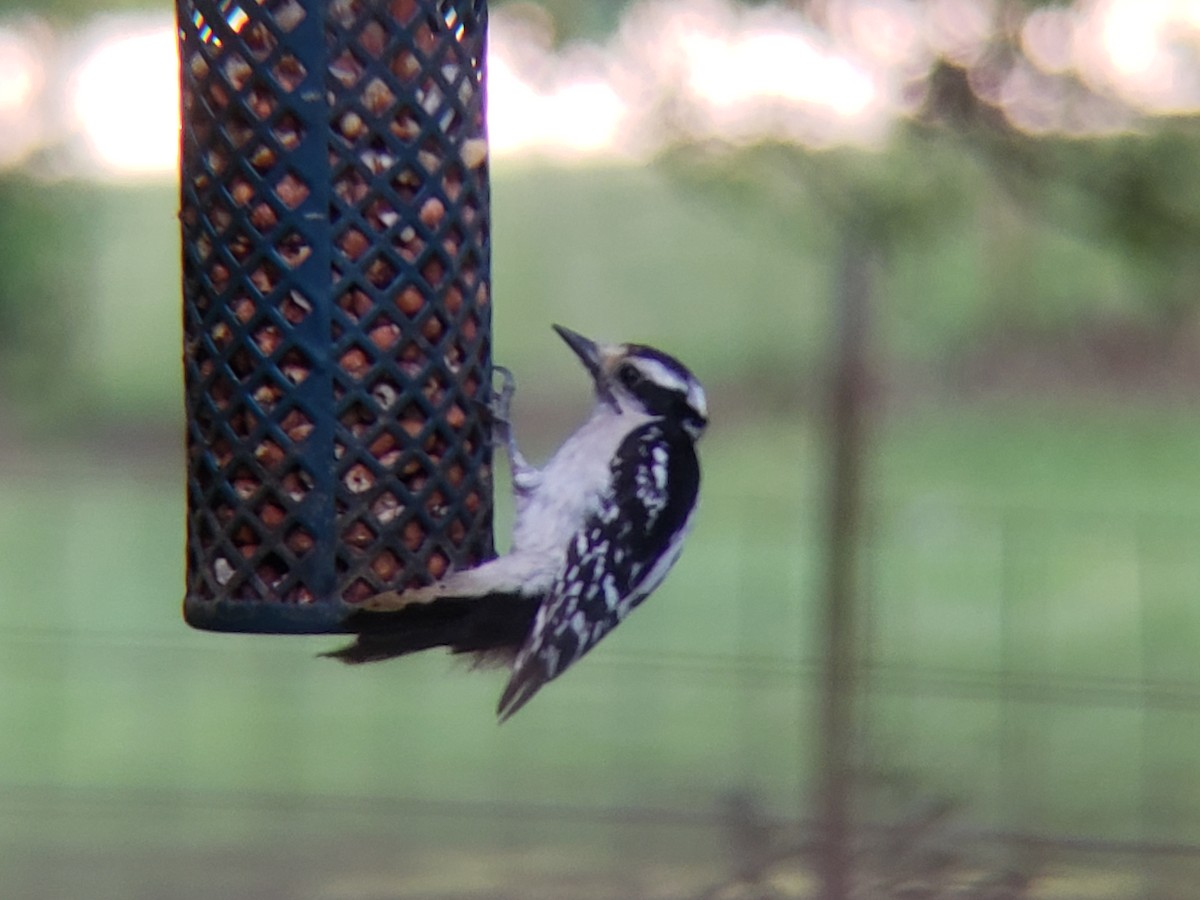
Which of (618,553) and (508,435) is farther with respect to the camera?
(618,553)

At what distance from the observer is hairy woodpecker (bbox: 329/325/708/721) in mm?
2873

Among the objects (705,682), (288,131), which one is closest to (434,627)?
(288,131)

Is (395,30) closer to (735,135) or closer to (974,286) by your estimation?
(735,135)

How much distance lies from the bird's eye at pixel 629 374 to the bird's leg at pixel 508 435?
309 mm

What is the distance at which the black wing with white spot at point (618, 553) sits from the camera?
3096mm

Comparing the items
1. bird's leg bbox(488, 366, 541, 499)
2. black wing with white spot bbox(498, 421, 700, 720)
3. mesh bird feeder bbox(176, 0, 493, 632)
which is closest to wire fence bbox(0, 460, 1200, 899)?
black wing with white spot bbox(498, 421, 700, 720)

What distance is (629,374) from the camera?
3.63 meters

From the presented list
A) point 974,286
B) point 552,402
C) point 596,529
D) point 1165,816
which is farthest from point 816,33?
point 552,402

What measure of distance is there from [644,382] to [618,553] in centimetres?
42

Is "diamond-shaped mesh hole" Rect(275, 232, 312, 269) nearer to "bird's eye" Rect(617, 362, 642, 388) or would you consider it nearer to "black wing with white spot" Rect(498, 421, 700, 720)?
"black wing with white spot" Rect(498, 421, 700, 720)

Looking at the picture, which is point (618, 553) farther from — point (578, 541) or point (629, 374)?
point (629, 374)

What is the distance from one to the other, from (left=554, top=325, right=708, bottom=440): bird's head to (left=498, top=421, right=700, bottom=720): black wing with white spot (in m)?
0.04

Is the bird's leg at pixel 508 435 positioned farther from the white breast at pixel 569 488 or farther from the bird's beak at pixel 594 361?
the bird's beak at pixel 594 361

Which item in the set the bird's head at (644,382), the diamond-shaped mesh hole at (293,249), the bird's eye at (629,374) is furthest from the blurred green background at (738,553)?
the diamond-shaped mesh hole at (293,249)
